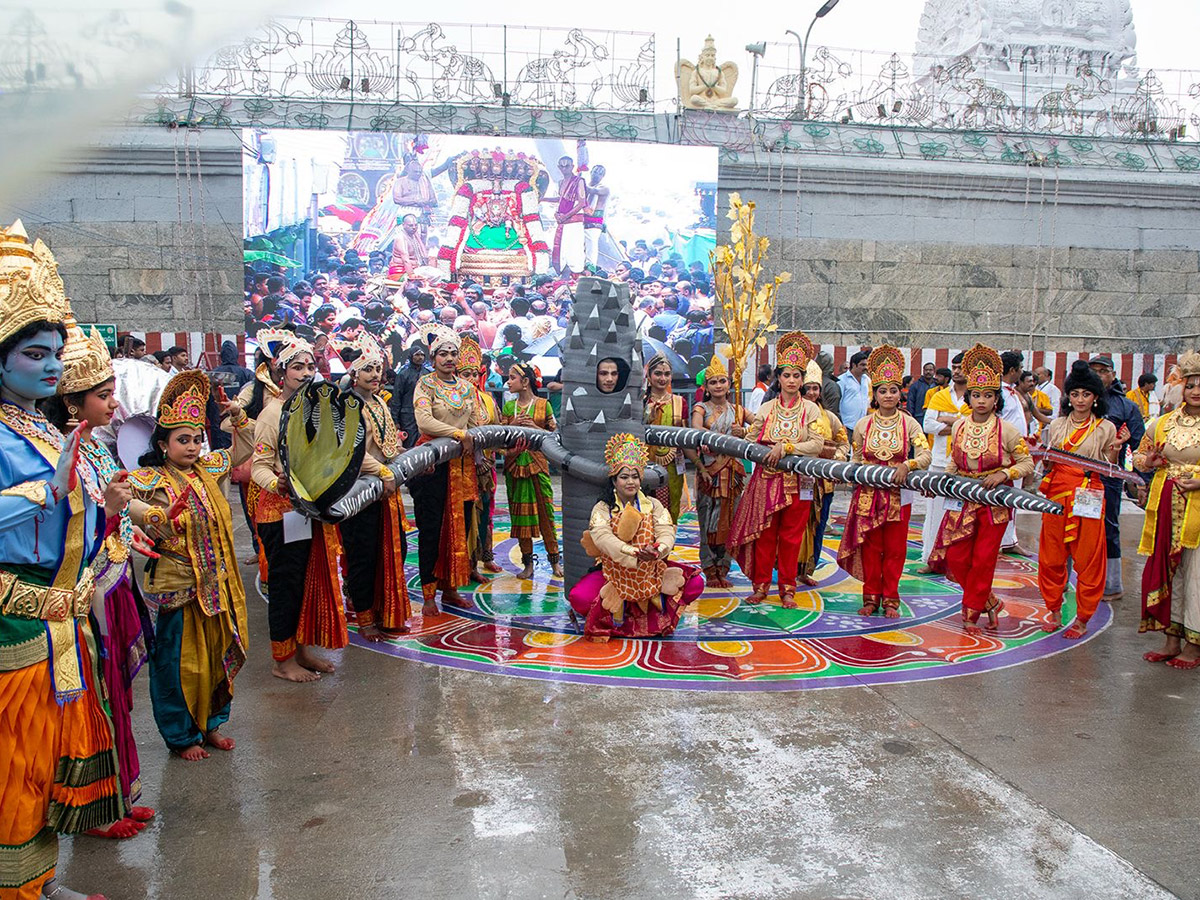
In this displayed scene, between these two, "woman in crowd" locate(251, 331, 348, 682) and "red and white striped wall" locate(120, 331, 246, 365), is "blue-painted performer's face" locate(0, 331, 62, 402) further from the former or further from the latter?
"red and white striped wall" locate(120, 331, 246, 365)

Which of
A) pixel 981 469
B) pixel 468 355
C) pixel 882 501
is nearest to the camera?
pixel 981 469

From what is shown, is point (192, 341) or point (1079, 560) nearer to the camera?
point (1079, 560)

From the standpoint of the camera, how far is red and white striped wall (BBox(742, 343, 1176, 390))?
13.6 metres

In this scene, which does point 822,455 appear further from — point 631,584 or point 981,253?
point 981,253

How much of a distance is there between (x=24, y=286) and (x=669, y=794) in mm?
2659

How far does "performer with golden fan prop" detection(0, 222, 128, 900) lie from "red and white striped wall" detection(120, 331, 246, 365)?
9963 mm

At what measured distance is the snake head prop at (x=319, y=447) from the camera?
461cm

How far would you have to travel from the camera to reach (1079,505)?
5.41 m

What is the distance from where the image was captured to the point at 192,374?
3811 mm

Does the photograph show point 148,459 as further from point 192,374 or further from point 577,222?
point 577,222

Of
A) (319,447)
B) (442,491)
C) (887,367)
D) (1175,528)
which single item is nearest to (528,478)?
(442,491)

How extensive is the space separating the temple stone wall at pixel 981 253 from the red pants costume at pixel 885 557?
7.77 metres

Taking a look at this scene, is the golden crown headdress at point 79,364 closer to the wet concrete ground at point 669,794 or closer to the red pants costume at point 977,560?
the wet concrete ground at point 669,794

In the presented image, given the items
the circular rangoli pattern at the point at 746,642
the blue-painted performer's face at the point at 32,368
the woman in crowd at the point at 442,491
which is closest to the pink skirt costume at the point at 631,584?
the circular rangoli pattern at the point at 746,642
